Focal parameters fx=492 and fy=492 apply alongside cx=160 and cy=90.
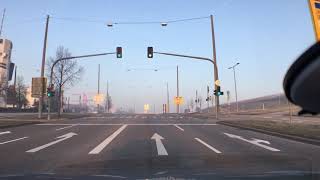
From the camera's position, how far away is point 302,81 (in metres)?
5.35

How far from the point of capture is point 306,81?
17.4ft

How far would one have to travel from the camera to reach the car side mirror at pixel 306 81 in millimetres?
4832

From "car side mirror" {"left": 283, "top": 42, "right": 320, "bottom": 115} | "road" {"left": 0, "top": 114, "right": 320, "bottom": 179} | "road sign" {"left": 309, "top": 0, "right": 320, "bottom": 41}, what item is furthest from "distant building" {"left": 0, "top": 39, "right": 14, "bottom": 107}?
"car side mirror" {"left": 283, "top": 42, "right": 320, "bottom": 115}

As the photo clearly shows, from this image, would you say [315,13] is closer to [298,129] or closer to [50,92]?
[298,129]

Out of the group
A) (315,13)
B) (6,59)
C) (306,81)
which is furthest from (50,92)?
(6,59)

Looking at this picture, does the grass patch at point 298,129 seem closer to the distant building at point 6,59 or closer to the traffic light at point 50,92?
the traffic light at point 50,92

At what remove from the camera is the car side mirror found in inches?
190

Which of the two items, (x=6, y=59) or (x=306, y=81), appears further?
(x=6, y=59)

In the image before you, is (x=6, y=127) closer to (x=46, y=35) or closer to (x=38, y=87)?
(x=46, y=35)

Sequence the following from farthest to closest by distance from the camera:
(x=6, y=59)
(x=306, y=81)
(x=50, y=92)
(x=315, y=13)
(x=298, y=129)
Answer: (x=6, y=59) < (x=50, y=92) < (x=298, y=129) < (x=315, y=13) < (x=306, y=81)

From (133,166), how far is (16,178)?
259cm

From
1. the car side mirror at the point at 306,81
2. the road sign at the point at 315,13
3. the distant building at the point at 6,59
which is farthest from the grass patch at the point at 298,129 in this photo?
the distant building at the point at 6,59

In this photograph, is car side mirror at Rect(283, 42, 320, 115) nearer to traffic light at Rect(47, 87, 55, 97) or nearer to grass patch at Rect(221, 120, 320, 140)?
grass patch at Rect(221, 120, 320, 140)

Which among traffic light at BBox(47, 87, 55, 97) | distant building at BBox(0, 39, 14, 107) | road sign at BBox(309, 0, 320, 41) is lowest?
traffic light at BBox(47, 87, 55, 97)
